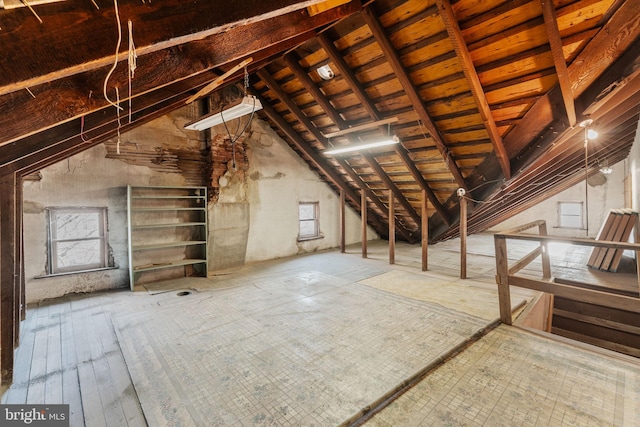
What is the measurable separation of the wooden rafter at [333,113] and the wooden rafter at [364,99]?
58 cm

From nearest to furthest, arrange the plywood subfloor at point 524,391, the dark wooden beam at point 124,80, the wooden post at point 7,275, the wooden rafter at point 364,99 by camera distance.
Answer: the dark wooden beam at point 124,80 → the plywood subfloor at point 524,391 → the wooden post at point 7,275 → the wooden rafter at point 364,99

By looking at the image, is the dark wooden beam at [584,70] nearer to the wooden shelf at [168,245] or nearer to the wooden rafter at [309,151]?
the wooden rafter at [309,151]

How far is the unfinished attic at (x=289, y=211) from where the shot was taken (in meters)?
1.40

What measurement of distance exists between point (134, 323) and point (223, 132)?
338 cm

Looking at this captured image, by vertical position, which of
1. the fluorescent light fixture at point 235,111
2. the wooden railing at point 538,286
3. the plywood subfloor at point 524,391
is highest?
the fluorescent light fixture at point 235,111

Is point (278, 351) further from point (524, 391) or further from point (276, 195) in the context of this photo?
point (276, 195)

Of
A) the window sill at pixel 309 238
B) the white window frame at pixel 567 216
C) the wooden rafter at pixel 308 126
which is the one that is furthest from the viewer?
the white window frame at pixel 567 216

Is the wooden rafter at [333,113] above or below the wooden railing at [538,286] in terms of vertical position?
above

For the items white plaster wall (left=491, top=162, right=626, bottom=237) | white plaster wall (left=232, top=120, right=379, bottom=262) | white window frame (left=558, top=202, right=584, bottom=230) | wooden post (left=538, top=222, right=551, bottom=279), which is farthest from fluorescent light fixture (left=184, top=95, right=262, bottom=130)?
white window frame (left=558, top=202, right=584, bottom=230)

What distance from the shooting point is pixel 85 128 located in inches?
69.4

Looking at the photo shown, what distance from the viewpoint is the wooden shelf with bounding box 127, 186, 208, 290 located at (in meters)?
4.22

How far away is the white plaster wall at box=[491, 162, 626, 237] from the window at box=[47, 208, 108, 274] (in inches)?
447

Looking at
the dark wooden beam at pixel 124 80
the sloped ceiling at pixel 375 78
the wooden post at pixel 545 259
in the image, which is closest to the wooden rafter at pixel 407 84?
the sloped ceiling at pixel 375 78

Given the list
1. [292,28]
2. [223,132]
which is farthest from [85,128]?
[223,132]
